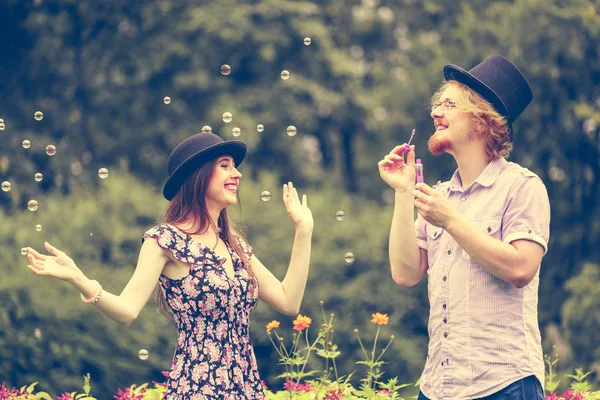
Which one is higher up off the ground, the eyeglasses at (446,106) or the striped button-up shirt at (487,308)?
the eyeglasses at (446,106)

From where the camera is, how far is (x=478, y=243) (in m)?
3.91

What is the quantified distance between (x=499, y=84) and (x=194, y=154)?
4.25 ft

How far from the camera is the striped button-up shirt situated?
13.2 feet

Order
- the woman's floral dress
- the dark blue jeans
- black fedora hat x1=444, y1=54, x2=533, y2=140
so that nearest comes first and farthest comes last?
the dark blue jeans < black fedora hat x1=444, y1=54, x2=533, y2=140 < the woman's floral dress

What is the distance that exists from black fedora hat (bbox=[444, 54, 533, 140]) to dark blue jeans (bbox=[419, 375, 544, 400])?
3.35 feet

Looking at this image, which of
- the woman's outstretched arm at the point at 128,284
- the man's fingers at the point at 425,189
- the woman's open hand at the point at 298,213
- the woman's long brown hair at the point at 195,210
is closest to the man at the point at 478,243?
the man's fingers at the point at 425,189

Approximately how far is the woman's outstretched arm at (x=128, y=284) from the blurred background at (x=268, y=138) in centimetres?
524

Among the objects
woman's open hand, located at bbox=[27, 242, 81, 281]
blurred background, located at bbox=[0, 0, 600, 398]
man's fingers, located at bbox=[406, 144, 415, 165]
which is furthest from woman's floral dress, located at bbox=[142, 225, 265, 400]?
blurred background, located at bbox=[0, 0, 600, 398]

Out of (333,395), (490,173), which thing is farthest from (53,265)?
(333,395)

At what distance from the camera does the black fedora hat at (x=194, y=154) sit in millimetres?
4707

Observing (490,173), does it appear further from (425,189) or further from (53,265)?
(53,265)

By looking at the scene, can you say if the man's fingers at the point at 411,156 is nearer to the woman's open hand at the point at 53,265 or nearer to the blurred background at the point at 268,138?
the woman's open hand at the point at 53,265

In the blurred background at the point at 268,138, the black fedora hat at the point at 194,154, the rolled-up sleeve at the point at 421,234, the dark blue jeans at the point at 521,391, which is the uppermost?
the blurred background at the point at 268,138

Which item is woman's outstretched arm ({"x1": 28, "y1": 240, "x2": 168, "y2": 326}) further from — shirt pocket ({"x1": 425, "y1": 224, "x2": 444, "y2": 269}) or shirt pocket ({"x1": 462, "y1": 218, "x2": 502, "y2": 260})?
shirt pocket ({"x1": 462, "y1": 218, "x2": 502, "y2": 260})
